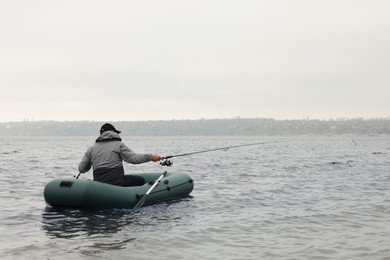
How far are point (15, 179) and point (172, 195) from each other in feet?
34.0

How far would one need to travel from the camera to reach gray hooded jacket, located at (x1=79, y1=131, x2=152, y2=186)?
12.2 meters

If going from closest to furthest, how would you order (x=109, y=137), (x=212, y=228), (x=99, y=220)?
(x=212, y=228)
(x=99, y=220)
(x=109, y=137)

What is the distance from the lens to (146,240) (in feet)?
30.5

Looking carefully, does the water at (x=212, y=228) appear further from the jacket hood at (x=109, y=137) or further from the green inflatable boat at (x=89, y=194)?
the jacket hood at (x=109, y=137)

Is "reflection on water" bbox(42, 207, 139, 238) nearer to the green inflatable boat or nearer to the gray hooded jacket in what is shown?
the green inflatable boat

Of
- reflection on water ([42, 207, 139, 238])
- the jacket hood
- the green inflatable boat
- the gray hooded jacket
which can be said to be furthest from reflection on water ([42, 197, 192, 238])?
the jacket hood

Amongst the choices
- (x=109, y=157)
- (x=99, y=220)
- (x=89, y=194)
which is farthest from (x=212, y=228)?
(x=109, y=157)

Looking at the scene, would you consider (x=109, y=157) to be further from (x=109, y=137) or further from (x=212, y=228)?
(x=212, y=228)

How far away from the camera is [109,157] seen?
→ 40.2ft

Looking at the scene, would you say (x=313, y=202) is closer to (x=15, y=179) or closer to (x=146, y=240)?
(x=146, y=240)

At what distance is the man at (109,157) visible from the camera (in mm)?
12219

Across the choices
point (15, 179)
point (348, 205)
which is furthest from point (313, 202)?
point (15, 179)

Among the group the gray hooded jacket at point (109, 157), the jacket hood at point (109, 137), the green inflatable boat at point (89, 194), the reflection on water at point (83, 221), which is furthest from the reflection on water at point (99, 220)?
the jacket hood at point (109, 137)

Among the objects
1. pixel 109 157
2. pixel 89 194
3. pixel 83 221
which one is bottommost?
pixel 83 221
